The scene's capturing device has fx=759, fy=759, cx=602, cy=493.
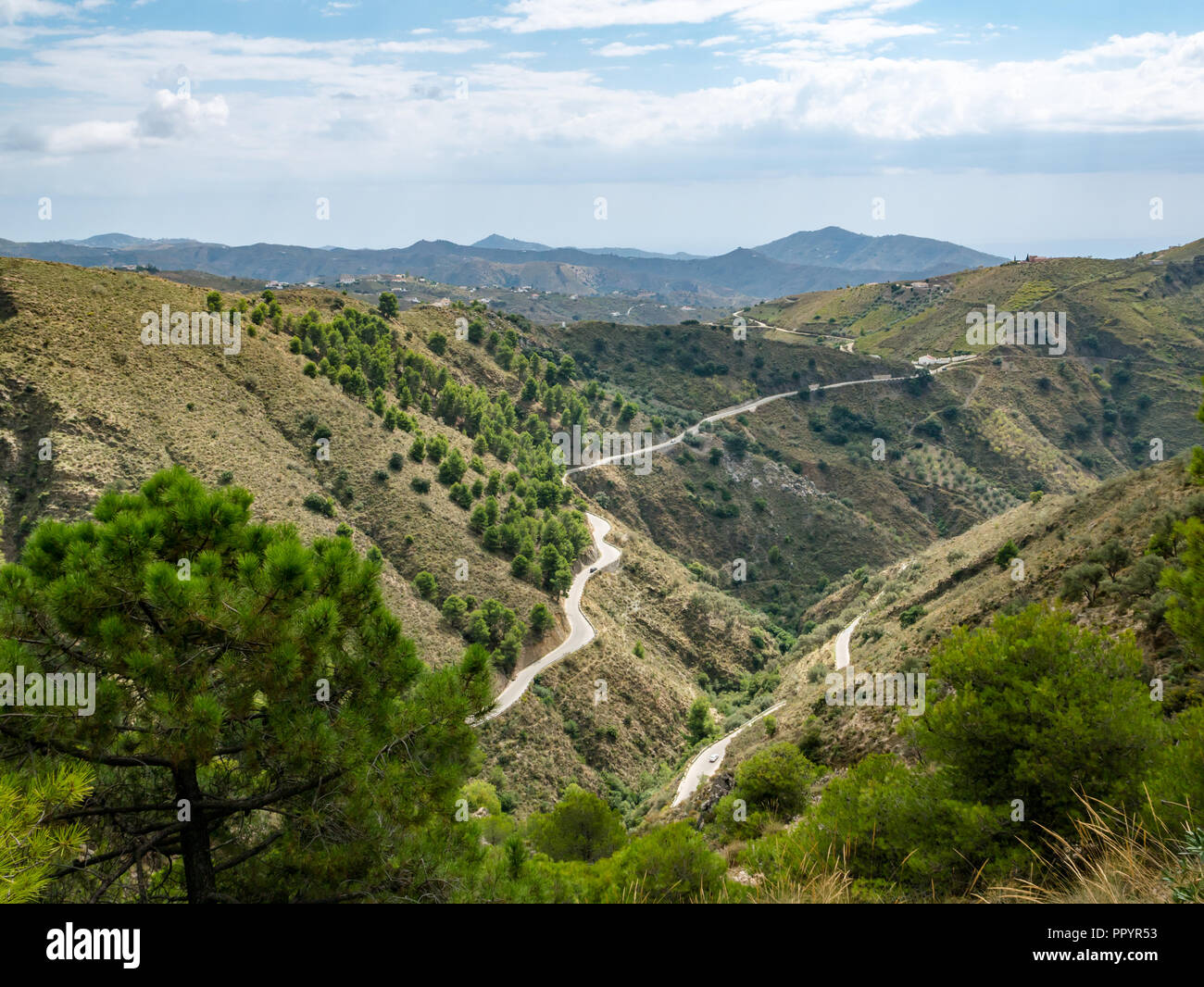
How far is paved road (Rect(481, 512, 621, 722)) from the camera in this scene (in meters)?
42.3

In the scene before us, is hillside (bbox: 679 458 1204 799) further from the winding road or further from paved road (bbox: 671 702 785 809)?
the winding road

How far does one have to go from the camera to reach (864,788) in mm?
11664

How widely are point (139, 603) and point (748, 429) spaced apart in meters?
83.4

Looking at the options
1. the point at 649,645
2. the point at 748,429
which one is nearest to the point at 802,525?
the point at 748,429

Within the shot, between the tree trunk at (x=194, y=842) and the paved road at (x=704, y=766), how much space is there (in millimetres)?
24340

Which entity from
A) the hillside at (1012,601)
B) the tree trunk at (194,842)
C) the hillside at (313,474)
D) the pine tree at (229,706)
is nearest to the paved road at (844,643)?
the hillside at (1012,601)

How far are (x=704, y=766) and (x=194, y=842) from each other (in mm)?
30848

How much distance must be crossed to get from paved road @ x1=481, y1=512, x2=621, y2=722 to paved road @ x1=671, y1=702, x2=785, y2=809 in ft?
29.9

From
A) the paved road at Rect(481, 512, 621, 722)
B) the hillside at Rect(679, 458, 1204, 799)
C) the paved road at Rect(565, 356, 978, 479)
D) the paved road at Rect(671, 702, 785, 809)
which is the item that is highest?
the paved road at Rect(565, 356, 978, 479)

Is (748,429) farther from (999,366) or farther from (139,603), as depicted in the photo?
(139,603)

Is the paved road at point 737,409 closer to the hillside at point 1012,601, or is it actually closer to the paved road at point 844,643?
the paved road at point 844,643

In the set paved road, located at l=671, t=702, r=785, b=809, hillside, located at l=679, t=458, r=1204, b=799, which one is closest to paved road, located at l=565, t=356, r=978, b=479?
hillside, located at l=679, t=458, r=1204, b=799

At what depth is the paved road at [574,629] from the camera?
139ft

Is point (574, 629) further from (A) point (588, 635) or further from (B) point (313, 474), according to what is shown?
(B) point (313, 474)
